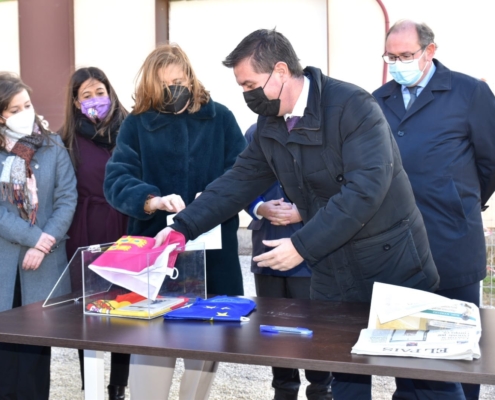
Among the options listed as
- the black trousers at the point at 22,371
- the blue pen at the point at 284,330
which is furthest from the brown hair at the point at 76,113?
the blue pen at the point at 284,330

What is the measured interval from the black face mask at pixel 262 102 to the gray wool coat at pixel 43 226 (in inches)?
56.2

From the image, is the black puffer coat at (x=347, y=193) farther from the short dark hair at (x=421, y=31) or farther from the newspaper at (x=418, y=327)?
the short dark hair at (x=421, y=31)

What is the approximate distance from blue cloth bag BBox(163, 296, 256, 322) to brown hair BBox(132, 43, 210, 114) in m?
0.99

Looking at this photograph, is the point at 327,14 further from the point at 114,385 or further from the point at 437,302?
the point at 437,302

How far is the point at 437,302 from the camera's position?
216 cm

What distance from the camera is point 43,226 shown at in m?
3.56

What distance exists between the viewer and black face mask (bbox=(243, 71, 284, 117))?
98.3 inches

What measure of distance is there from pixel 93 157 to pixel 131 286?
4.49 ft

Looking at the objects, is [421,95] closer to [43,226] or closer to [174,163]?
[174,163]

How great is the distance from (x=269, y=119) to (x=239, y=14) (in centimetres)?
466

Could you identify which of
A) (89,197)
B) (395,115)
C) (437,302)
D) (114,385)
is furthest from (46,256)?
(437,302)

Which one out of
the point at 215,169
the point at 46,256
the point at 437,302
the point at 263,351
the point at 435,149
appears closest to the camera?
the point at 263,351

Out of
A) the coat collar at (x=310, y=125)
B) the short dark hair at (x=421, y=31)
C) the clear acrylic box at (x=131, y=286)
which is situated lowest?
the clear acrylic box at (x=131, y=286)

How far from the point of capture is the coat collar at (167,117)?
325 centimetres
